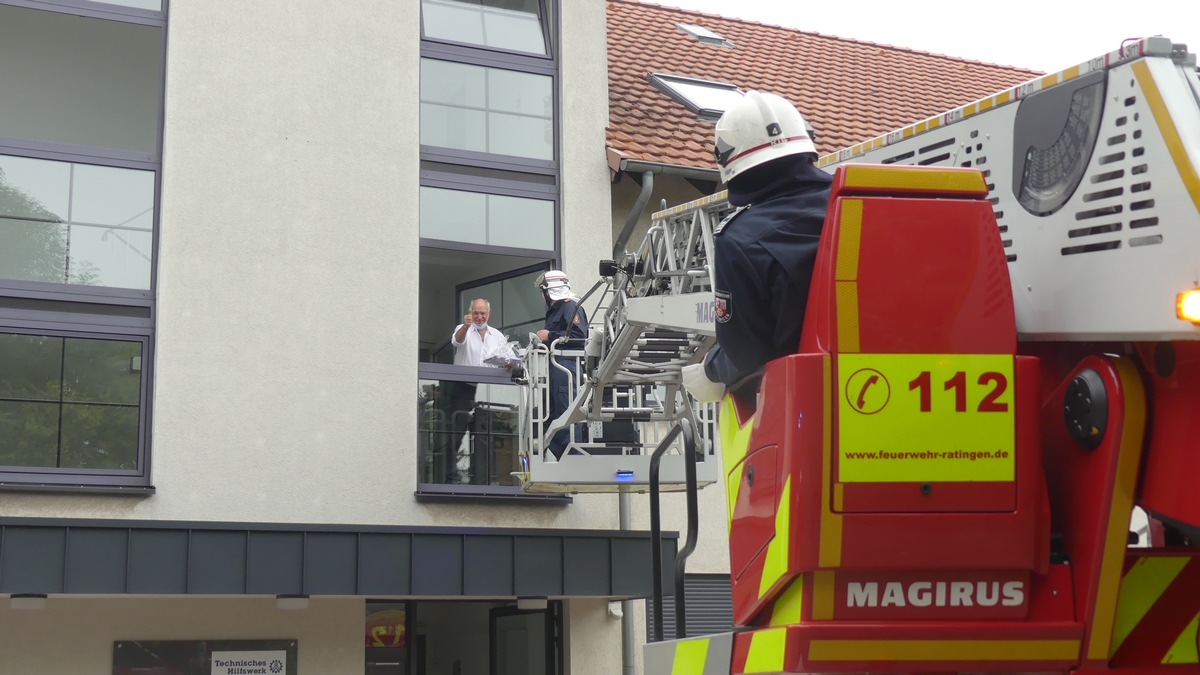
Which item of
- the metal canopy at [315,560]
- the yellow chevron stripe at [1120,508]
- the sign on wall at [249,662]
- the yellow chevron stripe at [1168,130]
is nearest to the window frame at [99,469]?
the metal canopy at [315,560]

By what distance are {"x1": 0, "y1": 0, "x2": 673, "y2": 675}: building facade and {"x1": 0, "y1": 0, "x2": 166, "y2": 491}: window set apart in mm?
24

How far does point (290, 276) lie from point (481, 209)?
2.16 meters

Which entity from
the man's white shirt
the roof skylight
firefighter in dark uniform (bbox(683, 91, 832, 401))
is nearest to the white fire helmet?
the man's white shirt

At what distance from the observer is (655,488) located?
5262 millimetres

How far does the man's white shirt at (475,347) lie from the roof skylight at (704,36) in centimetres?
691

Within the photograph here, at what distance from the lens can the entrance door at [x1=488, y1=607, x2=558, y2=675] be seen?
1502 cm

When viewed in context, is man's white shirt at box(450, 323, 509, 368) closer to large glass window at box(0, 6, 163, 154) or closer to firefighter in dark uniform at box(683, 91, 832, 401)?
large glass window at box(0, 6, 163, 154)

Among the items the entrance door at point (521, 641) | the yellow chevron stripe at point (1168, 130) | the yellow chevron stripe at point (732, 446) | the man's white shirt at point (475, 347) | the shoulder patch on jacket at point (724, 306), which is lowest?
the entrance door at point (521, 641)

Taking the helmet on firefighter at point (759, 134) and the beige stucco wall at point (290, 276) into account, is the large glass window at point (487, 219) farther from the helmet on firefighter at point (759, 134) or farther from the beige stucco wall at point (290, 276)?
the helmet on firefighter at point (759, 134)

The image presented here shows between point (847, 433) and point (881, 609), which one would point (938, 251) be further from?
point (881, 609)

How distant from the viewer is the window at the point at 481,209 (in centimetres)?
1455

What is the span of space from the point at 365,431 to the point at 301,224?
6.83 feet

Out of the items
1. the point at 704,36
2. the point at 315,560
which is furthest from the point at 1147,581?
the point at 704,36

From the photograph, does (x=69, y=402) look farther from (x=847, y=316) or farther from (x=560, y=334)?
(x=847, y=316)
